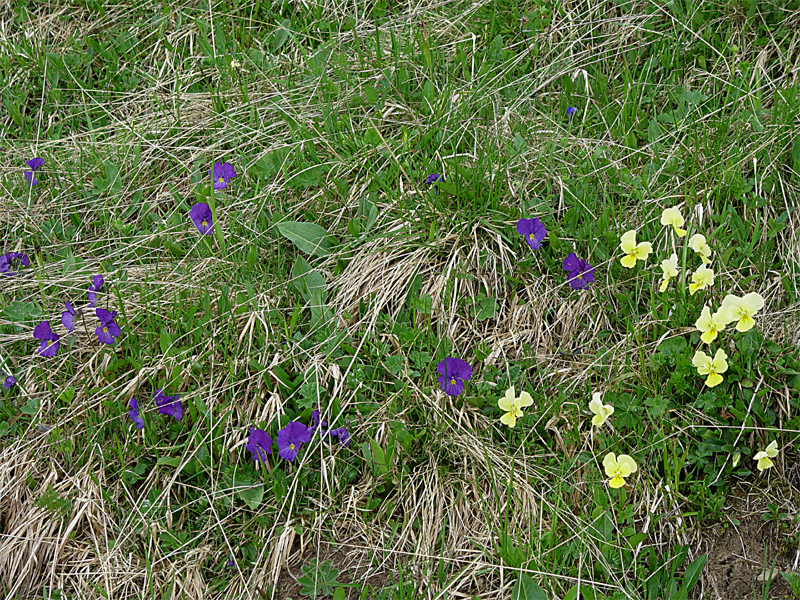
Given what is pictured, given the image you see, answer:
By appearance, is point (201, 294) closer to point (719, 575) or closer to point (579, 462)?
point (579, 462)

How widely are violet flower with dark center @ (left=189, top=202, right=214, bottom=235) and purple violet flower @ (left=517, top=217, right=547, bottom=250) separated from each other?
1107 mm

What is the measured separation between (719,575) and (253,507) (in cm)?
123

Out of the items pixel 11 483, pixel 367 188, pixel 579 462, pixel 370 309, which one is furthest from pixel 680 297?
pixel 11 483

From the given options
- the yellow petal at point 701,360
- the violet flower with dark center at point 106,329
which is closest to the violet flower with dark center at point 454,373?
the yellow petal at point 701,360

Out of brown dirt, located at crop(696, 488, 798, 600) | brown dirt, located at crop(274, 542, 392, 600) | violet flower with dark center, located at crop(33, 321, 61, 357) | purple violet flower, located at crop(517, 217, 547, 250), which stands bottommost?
brown dirt, located at crop(274, 542, 392, 600)

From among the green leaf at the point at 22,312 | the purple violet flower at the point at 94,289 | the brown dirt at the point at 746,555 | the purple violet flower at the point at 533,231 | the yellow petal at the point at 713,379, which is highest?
the purple violet flower at the point at 533,231

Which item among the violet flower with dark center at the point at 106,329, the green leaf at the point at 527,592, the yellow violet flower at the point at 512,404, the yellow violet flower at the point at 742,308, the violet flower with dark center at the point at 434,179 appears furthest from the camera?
the violet flower with dark center at the point at 434,179

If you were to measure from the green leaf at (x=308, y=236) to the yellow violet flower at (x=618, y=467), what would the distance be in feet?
3.88

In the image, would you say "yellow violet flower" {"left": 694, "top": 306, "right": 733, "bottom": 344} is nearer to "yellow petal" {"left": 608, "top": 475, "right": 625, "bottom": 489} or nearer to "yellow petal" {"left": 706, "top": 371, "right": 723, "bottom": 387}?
"yellow petal" {"left": 706, "top": 371, "right": 723, "bottom": 387}

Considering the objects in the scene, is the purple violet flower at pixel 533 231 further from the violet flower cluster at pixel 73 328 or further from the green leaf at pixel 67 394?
the green leaf at pixel 67 394

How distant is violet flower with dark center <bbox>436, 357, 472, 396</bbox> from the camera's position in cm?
218

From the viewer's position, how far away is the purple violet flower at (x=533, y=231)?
8.02 ft

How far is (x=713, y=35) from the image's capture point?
3.06 m

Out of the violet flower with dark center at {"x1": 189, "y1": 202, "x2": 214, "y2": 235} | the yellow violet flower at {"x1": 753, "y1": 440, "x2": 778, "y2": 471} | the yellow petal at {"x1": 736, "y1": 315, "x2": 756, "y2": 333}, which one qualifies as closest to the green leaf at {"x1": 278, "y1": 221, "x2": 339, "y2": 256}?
the violet flower with dark center at {"x1": 189, "y1": 202, "x2": 214, "y2": 235}
